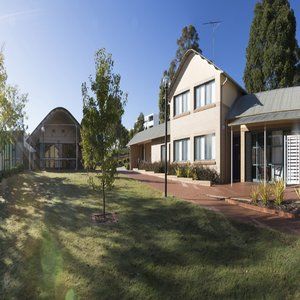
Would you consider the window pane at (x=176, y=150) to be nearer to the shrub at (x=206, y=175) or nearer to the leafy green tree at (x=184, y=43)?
the shrub at (x=206, y=175)

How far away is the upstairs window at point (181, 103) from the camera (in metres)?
22.2

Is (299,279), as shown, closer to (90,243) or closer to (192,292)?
(192,292)

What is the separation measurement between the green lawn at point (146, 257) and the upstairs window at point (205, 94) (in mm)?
10147

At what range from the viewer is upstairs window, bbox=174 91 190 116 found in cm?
Answer: 2219

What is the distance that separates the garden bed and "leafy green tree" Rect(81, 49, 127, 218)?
4.25 meters

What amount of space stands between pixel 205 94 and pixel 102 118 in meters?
11.6

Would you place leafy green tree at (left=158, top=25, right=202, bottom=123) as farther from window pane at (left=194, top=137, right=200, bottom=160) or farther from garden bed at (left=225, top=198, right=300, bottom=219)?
garden bed at (left=225, top=198, right=300, bottom=219)

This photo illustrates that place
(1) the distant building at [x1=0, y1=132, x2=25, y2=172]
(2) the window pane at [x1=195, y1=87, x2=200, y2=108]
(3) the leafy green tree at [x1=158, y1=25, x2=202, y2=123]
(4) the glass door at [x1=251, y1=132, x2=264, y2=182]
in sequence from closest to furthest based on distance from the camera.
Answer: (4) the glass door at [x1=251, y1=132, x2=264, y2=182]
(2) the window pane at [x1=195, y1=87, x2=200, y2=108]
(1) the distant building at [x1=0, y1=132, x2=25, y2=172]
(3) the leafy green tree at [x1=158, y1=25, x2=202, y2=123]

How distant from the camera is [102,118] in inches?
372

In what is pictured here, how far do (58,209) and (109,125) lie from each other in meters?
3.51

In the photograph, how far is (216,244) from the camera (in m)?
7.23

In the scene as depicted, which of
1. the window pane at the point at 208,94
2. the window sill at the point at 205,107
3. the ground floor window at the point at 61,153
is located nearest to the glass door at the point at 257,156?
the window sill at the point at 205,107

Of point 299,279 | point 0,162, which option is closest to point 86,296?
point 299,279

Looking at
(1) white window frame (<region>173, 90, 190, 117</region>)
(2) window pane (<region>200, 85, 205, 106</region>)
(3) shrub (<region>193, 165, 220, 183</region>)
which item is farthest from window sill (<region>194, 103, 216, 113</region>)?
(3) shrub (<region>193, 165, 220, 183</region>)
